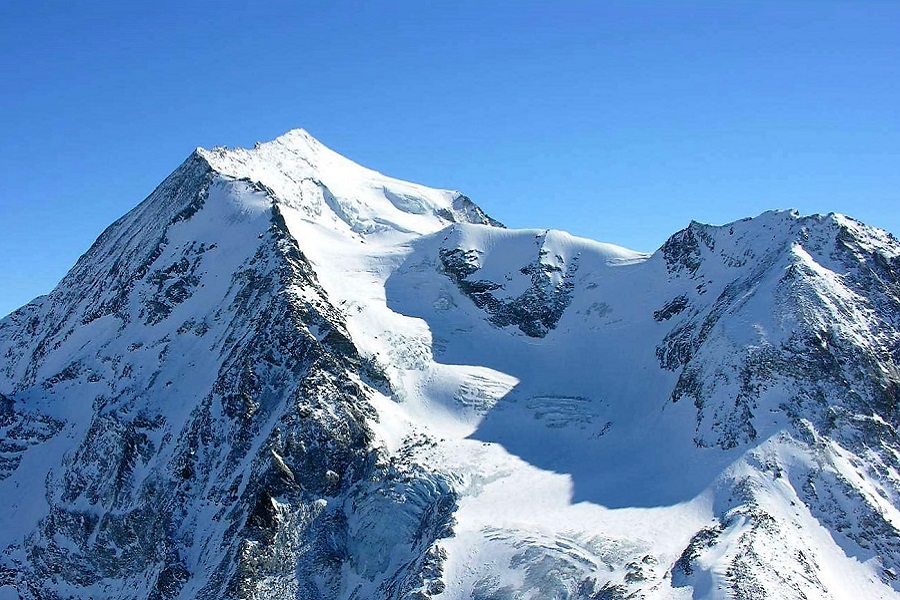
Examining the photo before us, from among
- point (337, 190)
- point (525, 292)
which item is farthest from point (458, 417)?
point (337, 190)

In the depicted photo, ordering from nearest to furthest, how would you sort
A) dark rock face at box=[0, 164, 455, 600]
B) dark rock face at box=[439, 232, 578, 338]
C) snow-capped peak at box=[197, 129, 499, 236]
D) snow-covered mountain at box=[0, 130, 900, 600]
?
snow-covered mountain at box=[0, 130, 900, 600] < dark rock face at box=[0, 164, 455, 600] < dark rock face at box=[439, 232, 578, 338] < snow-capped peak at box=[197, 129, 499, 236]

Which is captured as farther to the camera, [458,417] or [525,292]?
[525,292]

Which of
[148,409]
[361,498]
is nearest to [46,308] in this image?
[148,409]

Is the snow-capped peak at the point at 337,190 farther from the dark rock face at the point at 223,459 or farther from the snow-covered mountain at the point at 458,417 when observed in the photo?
the dark rock face at the point at 223,459

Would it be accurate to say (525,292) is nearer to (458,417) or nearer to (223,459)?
(458,417)

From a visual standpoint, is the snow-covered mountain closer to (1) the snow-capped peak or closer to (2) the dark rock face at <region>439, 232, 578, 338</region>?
(2) the dark rock face at <region>439, 232, 578, 338</region>

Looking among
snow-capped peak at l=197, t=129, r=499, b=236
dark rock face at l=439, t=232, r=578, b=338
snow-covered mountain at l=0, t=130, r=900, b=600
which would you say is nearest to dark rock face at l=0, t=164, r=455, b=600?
snow-covered mountain at l=0, t=130, r=900, b=600

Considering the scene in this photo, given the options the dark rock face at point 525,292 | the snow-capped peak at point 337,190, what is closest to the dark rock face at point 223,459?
the snow-capped peak at point 337,190

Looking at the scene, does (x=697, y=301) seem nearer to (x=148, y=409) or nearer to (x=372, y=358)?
(x=372, y=358)

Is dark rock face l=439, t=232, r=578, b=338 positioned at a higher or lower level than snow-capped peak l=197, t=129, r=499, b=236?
lower
